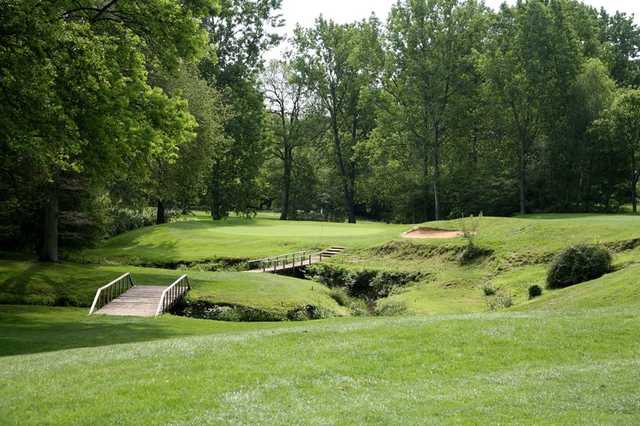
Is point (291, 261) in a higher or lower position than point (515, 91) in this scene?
lower

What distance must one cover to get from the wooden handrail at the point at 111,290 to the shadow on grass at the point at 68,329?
0.60 metres

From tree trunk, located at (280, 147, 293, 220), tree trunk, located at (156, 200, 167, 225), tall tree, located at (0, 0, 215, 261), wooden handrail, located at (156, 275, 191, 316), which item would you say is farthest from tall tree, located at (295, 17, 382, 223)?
tall tree, located at (0, 0, 215, 261)

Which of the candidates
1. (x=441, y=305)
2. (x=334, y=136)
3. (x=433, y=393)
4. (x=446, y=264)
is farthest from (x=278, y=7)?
(x=433, y=393)

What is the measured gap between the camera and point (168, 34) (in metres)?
21.2

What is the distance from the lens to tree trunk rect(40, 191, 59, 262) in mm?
33250

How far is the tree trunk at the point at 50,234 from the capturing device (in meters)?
33.2

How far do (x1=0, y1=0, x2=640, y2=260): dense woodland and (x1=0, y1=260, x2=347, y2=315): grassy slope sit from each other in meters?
3.03

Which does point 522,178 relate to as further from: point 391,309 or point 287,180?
point 391,309

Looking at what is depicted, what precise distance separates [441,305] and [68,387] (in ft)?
67.5

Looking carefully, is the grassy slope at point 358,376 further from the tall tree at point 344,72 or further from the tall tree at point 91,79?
the tall tree at point 344,72

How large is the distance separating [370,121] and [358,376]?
6967 centimetres

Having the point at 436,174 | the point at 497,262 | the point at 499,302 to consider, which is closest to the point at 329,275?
the point at 497,262

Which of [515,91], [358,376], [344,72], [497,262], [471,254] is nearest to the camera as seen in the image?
[358,376]

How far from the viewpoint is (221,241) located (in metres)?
46.2
